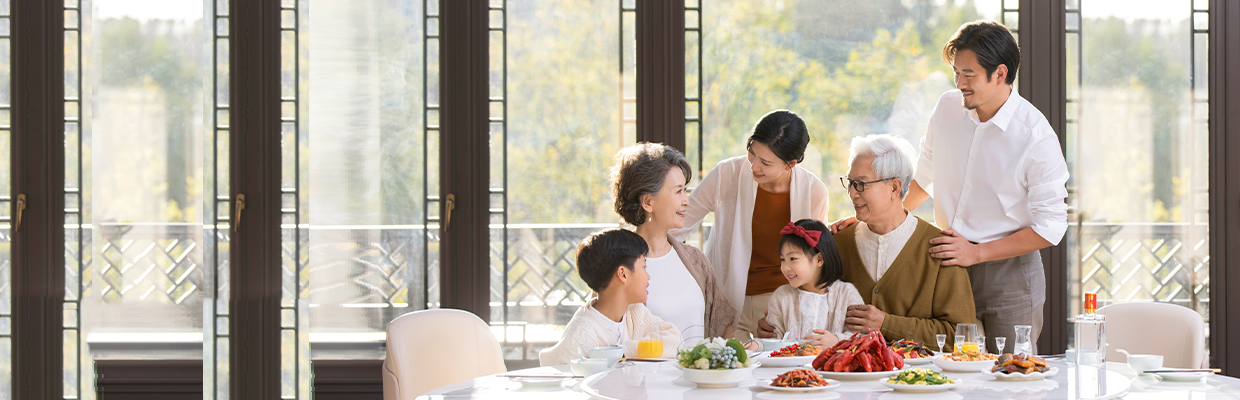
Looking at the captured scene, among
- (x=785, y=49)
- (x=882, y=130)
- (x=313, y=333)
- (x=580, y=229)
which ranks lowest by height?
(x=313, y=333)

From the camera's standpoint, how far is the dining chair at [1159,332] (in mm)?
2605

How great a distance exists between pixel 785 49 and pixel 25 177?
3104 millimetres

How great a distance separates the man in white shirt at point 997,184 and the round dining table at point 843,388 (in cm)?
63

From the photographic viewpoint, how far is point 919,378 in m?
1.61

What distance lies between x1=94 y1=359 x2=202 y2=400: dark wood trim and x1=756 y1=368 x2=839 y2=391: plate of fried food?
287 cm

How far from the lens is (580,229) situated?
3602 mm

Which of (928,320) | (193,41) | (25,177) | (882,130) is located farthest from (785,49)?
(25,177)

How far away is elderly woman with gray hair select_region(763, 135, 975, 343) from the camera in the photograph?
96.7 inches

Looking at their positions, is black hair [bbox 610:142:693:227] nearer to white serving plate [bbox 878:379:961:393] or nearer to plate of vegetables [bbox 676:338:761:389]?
plate of vegetables [bbox 676:338:761:389]

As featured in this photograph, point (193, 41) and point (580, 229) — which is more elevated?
point (193, 41)

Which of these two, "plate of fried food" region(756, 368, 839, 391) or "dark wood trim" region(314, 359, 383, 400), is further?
"dark wood trim" region(314, 359, 383, 400)

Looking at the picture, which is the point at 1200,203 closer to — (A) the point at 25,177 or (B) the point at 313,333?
(B) the point at 313,333

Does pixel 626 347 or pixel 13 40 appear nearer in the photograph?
pixel 626 347

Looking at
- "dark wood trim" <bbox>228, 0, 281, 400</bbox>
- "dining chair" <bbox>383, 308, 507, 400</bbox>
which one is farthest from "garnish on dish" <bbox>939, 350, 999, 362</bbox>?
"dark wood trim" <bbox>228, 0, 281, 400</bbox>
